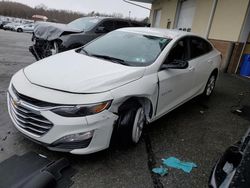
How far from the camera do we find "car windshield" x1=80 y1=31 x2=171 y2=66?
3186 mm

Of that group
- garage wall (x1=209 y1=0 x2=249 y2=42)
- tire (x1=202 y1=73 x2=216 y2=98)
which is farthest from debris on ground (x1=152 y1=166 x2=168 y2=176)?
garage wall (x1=209 y1=0 x2=249 y2=42)

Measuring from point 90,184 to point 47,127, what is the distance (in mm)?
730

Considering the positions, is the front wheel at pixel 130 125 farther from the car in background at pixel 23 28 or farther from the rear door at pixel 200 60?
the car in background at pixel 23 28

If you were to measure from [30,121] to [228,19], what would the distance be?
893 centimetres

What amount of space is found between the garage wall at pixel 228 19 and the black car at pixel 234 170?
311 inches

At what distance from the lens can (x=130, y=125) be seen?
8.84 feet

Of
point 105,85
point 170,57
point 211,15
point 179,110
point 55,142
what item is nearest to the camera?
point 55,142

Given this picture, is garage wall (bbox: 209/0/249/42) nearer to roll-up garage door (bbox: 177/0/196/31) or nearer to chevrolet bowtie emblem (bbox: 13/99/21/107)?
roll-up garage door (bbox: 177/0/196/31)

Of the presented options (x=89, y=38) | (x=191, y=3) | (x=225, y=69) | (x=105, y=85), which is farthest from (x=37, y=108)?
(x=191, y=3)

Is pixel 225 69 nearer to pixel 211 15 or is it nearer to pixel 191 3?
pixel 211 15

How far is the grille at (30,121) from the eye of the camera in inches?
90.5

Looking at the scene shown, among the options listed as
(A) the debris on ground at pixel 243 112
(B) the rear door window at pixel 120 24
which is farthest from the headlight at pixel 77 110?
(B) the rear door window at pixel 120 24

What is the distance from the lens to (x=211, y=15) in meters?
9.70

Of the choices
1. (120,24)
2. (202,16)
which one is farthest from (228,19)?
(120,24)
